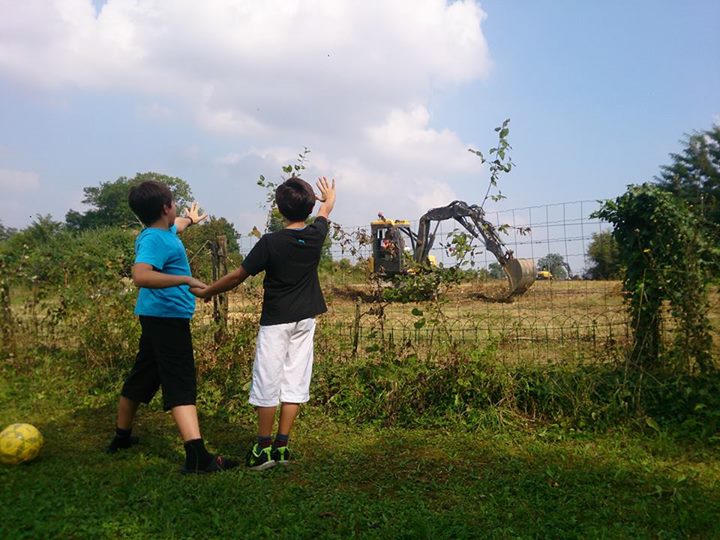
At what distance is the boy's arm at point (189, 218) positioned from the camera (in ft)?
13.4

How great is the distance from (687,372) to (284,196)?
3216mm

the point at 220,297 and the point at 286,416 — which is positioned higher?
the point at 220,297

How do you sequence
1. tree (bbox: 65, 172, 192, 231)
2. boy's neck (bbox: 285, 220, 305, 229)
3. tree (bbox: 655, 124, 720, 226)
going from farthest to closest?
tree (bbox: 65, 172, 192, 231)
tree (bbox: 655, 124, 720, 226)
boy's neck (bbox: 285, 220, 305, 229)

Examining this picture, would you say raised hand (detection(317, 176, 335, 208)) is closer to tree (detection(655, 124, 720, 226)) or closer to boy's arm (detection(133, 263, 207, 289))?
boy's arm (detection(133, 263, 207, 289))

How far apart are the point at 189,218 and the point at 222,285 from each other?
41.4 inches

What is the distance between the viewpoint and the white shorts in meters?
3.53

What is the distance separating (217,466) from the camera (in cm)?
348

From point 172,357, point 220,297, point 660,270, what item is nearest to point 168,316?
point 172,357

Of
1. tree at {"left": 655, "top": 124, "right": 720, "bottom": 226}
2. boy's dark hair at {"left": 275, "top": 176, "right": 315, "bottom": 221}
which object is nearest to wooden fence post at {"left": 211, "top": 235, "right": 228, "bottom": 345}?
boy's dark hair at {"left": 275, "top": 176, "right": 315, "bottom": 221}

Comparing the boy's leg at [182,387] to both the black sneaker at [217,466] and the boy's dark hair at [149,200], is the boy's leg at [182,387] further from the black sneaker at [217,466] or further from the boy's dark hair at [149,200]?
the boy's dark hair at [149,200]

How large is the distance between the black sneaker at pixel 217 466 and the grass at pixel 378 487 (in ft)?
0.29

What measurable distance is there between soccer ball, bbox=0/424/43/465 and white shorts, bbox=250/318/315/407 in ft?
4.59

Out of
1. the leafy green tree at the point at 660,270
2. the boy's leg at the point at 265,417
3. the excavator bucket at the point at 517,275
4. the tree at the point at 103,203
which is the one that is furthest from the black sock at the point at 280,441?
the tree at the point at 103,203

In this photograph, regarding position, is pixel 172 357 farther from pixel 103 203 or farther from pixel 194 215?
pixel 103 203
